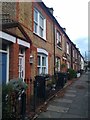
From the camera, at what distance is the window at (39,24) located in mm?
13545

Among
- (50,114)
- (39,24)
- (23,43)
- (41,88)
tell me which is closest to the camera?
(50,114)

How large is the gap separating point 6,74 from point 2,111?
10.1ft

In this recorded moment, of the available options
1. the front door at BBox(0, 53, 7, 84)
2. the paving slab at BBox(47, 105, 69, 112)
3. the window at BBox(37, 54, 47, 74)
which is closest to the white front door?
the front door at BBox(0, 53, 7, 84)

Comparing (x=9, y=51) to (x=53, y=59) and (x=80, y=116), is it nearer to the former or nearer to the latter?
(x=80, y=116)

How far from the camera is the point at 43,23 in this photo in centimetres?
1557

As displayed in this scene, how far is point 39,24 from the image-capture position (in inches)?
563

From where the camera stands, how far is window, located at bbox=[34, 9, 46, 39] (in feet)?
44.4

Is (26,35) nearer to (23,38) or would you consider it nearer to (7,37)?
(23,38)

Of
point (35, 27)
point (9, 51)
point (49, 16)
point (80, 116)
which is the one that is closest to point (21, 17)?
point (9, 51)

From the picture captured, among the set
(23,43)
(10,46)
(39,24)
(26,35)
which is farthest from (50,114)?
(39,24)

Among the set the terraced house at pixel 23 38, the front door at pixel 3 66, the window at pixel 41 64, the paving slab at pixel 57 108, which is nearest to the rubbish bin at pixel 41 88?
the terraced house at pixel 23 38

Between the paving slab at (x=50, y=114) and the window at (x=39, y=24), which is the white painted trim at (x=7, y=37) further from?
the window at (x=39, y=24)

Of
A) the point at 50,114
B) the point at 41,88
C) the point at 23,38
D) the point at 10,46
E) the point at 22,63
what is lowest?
the point at 50,114

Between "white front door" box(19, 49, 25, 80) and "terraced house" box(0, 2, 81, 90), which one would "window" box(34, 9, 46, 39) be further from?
"white front door" box(19, 49, 25, 80)
